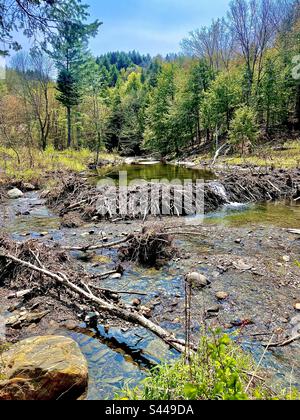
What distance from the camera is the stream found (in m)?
3.55

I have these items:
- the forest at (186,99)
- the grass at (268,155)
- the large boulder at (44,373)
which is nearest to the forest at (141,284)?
the large boulder at (44,373)

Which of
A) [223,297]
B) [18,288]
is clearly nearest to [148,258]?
[223,297]

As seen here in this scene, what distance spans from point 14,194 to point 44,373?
1416 cm

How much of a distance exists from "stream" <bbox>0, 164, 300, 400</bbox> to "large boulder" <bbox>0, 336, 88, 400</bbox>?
29cm

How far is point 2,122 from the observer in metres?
21.1

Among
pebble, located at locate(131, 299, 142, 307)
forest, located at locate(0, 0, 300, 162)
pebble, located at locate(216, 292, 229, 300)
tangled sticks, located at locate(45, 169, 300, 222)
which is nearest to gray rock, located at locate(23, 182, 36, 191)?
tangled sticks, located at locate(45, 169, 300, 222)

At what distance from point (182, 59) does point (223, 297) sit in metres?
77.8

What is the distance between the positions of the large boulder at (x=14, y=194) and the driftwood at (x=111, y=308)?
10528 millimetres

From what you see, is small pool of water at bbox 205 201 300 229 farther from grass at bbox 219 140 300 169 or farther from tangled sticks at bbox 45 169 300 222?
grass at bbox 219 140 300 169

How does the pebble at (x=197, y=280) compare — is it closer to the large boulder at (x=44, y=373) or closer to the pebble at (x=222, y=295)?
the pebble at (x=222, y=295)

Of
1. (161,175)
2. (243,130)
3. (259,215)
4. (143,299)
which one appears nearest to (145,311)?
(143,299)

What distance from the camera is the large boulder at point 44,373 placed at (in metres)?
2.91

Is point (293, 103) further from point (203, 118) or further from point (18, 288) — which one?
point (18, 288)

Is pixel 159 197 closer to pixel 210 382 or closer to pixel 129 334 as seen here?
pixel 129 334
